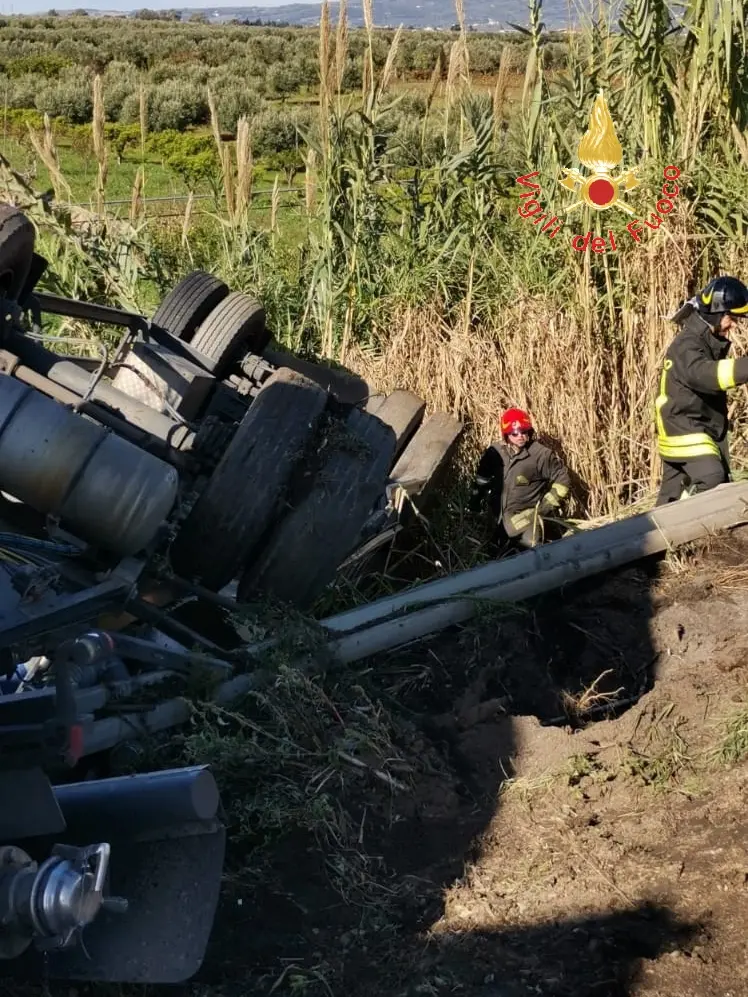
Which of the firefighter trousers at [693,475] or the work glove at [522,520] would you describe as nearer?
the firefighter trousers at [693,475]

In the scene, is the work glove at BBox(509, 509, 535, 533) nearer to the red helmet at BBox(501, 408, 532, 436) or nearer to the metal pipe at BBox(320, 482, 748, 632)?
the red helmet at BBox(501, 408, 532, 436)

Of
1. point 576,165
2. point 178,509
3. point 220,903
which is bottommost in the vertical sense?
point 220,903

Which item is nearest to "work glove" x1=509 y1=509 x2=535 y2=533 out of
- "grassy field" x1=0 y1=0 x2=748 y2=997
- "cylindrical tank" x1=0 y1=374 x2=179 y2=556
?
"grassy field" x1=0 y1=0 x2=748 y2=997

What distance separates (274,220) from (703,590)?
474 cm

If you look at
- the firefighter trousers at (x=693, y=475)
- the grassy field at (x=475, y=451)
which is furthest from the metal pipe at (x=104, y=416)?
the firefighter trousers at (x=693, y=475)

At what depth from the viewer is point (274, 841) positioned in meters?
3.45

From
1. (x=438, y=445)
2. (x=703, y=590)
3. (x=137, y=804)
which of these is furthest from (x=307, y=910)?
(x=438, y=445)

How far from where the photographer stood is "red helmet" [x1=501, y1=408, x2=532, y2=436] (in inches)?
261

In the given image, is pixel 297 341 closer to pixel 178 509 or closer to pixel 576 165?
pixel 576 165

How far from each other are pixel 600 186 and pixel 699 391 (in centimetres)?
163

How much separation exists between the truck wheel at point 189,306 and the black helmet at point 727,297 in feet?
8.51

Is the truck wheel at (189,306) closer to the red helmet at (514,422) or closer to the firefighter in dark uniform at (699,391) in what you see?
the red helmet at (514,422)

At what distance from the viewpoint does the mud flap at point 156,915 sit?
2910 millimetres

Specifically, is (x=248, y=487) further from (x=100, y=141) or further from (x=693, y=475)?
(x=100, y=141)
